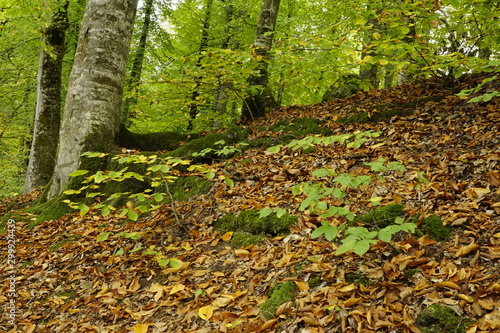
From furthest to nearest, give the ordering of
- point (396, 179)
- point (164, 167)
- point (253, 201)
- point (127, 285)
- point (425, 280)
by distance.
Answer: point (253, 201) < point (396, 179) < point (127, 285) < point (164, 167) < point (425, 280)

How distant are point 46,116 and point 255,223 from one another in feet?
25.0

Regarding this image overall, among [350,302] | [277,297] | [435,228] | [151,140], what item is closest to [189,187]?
[277,297]

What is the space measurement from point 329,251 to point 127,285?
2050 millimetres

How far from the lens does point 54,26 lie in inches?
333

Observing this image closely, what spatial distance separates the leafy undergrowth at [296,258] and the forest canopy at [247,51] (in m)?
1.02

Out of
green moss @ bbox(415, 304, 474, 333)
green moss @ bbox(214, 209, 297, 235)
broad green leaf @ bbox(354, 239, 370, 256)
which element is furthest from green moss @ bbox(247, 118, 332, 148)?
green moss @ bbox(415, 304, 474, 333)

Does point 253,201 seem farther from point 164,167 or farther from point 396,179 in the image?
point 396,179

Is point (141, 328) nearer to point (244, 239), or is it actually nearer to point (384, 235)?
point (244, 239)

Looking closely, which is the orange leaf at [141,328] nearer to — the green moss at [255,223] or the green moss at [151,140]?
the green moss at [255,223]

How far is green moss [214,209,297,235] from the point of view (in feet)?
10.4

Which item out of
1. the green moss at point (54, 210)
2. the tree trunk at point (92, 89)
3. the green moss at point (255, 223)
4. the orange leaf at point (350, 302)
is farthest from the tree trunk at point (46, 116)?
the orange leaf at point (350, 302)

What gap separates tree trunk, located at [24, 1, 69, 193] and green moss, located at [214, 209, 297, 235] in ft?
22.9

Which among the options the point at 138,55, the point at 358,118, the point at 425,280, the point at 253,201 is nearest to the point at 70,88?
the point at 253,201

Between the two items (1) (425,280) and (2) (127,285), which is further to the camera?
(2) (127,285)
